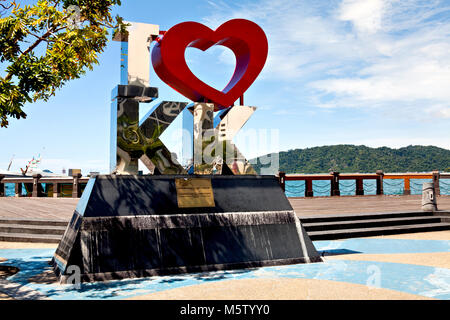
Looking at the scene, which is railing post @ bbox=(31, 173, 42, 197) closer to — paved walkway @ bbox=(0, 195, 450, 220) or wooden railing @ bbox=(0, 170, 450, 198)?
wooden railing @ bbox=(0, 170, 450, 198)

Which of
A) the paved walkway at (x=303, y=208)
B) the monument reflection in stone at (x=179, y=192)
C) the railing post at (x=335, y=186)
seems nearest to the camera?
the monument reflection in stone at (x=179, y=192)

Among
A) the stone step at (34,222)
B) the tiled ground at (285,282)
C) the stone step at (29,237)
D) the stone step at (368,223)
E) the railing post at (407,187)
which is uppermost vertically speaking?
the railing post at (407,187)

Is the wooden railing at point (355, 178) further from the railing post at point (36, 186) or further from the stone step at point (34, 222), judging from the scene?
the railing post at point (36, 186)

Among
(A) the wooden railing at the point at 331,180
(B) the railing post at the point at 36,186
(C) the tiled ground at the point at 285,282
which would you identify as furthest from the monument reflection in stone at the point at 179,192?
(B) the railing post at the point at 36,186

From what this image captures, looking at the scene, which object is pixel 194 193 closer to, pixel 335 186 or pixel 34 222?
pixel 34 222

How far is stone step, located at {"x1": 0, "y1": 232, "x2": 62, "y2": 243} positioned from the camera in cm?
1048

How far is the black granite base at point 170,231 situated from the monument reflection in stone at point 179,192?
0.02 meters

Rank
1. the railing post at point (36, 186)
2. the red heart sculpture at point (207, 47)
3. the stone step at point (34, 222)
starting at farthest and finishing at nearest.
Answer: the railing post at point (36, 186) < the stone step at point (34, 222) < the red heart sculpture at point (207, 47)

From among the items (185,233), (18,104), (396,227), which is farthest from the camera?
(396,227)

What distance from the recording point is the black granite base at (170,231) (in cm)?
656

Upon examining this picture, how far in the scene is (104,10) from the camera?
7777 mm
